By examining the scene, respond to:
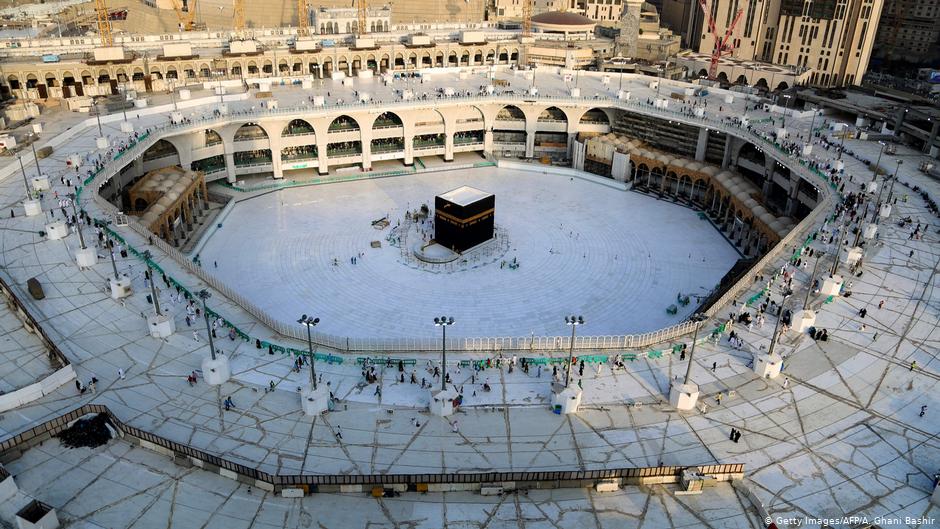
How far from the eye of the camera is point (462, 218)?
5975 centimetres

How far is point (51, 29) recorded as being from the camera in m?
117

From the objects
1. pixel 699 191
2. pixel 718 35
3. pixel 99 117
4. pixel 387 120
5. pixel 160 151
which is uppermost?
pixel 718 35

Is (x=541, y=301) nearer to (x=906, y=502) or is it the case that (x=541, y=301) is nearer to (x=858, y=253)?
(x=858, y=253)

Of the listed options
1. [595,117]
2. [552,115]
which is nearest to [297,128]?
[552,115]

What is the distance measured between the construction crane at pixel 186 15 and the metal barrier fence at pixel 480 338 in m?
65.8

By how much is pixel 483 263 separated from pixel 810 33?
9131 cm

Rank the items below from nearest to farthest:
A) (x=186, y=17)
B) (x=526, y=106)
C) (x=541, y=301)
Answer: (x=541, y=301) < (x=526, y=106) < (x=186, y=17)

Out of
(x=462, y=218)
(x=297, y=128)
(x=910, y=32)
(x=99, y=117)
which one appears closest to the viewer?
(x=462, y=218)

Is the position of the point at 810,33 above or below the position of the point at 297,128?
above

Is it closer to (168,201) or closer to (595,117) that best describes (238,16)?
(595,117)

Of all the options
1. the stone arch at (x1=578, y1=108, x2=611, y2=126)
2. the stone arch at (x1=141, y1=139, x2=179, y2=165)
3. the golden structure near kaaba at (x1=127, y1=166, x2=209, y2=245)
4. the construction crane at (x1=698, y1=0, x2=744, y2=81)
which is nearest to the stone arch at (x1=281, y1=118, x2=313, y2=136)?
the stone arch at (x1=141, y1=139, x2=179, y2=165)

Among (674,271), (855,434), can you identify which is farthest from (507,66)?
(855,434)

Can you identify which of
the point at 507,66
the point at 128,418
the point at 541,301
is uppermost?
the point at 507,66

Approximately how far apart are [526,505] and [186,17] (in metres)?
130
